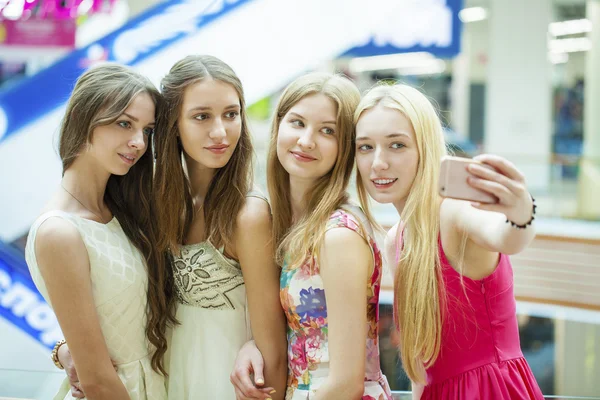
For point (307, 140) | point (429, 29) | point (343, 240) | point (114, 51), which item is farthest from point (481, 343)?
point (429, 29)

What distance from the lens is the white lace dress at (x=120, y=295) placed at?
1.93 metres

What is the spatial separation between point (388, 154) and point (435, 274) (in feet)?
1.16

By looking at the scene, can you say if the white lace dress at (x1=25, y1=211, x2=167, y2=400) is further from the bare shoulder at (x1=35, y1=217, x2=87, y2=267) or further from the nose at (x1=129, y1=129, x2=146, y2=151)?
the nose at (x1=129, y1=129, x2=146, y2=151)

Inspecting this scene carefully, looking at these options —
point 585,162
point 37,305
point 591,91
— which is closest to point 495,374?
point 37,305

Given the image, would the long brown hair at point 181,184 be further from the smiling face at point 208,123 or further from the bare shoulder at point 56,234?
the bare shoulder at point 56,234

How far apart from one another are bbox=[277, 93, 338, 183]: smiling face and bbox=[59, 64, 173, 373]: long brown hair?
467 millimetres

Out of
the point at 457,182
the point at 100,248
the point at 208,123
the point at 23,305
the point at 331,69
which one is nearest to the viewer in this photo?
the point at 457,182

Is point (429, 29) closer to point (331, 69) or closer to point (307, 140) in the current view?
point (331, 69)

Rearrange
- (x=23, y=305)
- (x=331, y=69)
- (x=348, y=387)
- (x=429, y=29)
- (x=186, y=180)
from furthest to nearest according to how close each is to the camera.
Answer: (x=429, y=29)
(x=331, y=69)
(x=23, y=305)
(x=186, y=180)
(x=348, y=387)

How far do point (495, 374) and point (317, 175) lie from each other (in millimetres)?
740

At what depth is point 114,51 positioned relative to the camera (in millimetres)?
5969

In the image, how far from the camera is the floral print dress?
183 cm

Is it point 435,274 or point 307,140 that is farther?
point 307,140

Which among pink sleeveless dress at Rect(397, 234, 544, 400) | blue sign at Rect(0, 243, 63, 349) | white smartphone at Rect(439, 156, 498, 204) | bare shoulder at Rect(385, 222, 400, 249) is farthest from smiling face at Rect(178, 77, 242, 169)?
blue sign at Rect(0, 243, 63, 349)
